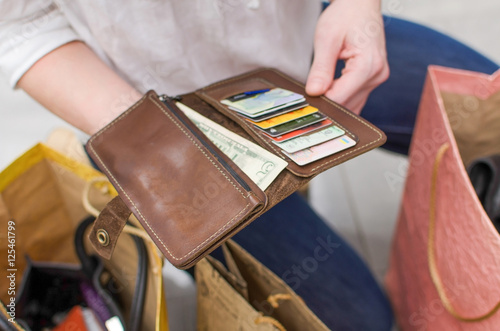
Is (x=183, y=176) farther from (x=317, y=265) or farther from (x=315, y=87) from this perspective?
(x=317, y=265)

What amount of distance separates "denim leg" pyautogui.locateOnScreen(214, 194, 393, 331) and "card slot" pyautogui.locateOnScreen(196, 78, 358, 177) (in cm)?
27

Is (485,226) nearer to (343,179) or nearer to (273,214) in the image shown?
(273,214)

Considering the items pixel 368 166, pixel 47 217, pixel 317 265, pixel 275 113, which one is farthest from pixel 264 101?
pixel 368 166

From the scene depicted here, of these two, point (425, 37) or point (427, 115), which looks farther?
point (425, 37)

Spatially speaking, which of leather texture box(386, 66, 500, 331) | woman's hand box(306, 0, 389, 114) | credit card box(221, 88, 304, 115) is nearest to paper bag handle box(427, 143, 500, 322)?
leather texture box(386, 66, 500, 331)

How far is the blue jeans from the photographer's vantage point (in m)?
0.80

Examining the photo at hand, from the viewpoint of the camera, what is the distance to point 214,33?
0.74 m

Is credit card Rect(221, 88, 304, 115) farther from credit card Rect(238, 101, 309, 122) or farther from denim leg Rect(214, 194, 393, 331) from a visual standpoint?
denim leg Rect(214, 194, 393, 331)

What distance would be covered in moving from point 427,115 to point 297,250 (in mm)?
368

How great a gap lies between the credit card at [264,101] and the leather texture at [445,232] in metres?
0.27

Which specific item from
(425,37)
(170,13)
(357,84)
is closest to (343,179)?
(425,37)

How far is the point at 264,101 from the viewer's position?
0.64 metres

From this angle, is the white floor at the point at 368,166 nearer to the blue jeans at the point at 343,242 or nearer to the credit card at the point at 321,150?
the blue jeans at the point at 343,242

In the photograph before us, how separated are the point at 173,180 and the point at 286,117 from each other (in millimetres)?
200
